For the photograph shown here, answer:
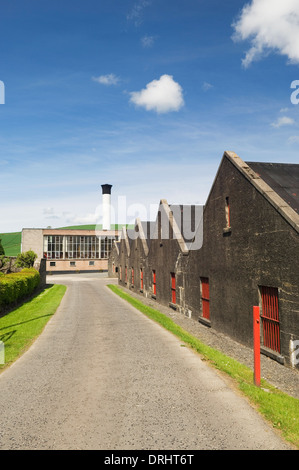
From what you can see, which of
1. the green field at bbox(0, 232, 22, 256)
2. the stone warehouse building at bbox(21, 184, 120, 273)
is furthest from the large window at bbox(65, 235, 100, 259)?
the green field at bbox(0, 232, 22, 256)

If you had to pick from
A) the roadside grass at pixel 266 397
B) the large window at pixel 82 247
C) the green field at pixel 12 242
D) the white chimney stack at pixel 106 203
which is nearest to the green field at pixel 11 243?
the green field at pixel 12 242

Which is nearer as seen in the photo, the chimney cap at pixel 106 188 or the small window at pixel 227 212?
the small window at pixel 227 212

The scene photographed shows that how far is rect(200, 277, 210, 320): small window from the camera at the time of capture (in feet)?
51.8

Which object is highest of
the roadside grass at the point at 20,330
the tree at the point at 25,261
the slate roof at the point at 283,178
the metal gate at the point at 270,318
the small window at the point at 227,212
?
the slate roof at the point at 283,178

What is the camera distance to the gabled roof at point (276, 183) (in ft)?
32.2

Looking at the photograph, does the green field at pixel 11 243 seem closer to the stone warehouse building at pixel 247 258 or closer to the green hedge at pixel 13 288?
the green hedge at pixel 13 288

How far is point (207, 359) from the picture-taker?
976cm

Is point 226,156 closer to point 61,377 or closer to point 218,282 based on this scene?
point 218,282

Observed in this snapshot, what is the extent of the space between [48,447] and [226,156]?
11592 mm

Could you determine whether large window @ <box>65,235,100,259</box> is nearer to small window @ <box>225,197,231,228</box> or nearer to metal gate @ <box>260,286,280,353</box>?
small window @ <box>225,197,231,228</box>

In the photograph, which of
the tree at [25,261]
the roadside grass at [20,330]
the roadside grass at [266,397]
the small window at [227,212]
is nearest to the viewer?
the roadside grass at [266,397]

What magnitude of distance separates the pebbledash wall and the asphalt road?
60.4 metres

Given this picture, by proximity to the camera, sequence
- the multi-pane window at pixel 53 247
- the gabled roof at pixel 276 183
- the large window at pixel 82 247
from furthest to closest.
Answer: the large window at pixel 82 247 < the multi-pane window at pixel 53 247 < the gabled roof at pixel 276 183

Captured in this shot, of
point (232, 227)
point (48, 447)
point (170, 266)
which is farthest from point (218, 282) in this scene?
point (48, 447)
